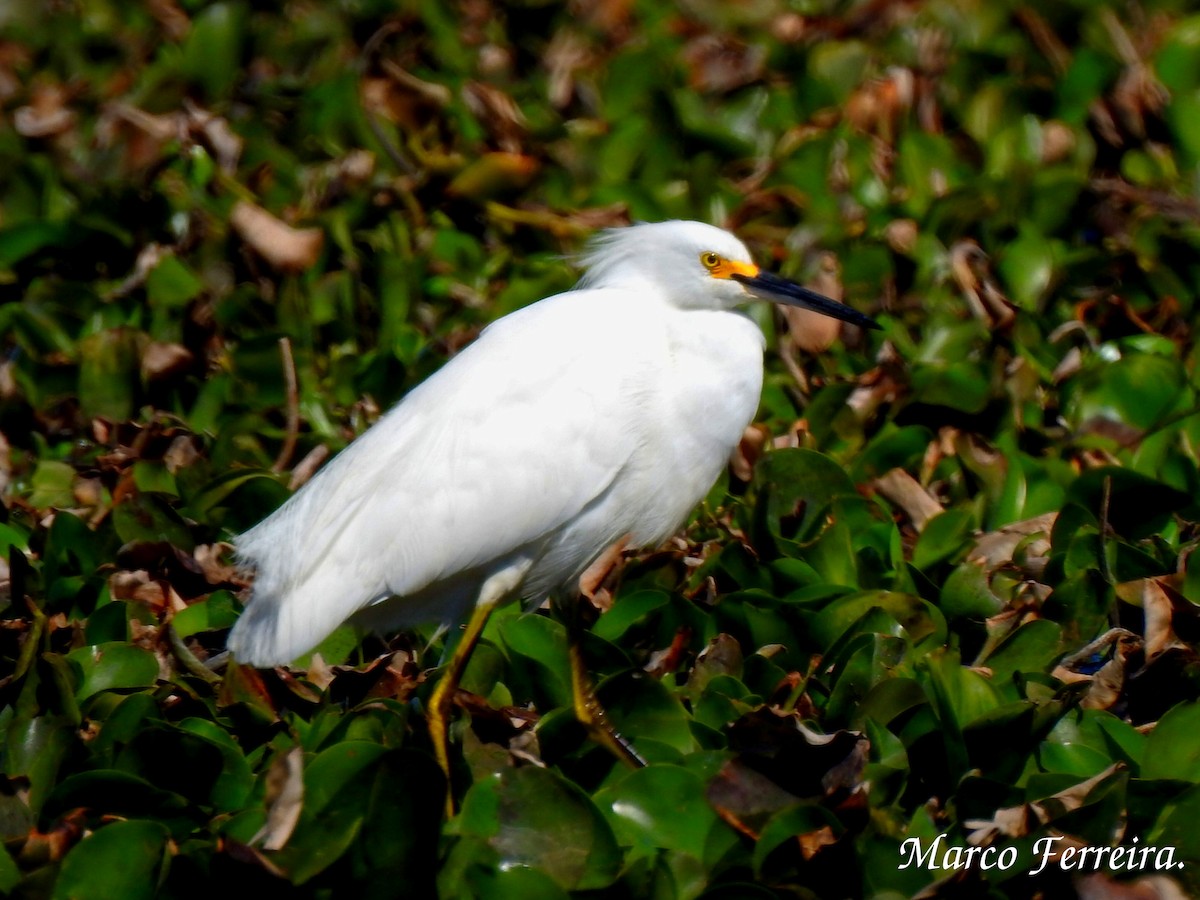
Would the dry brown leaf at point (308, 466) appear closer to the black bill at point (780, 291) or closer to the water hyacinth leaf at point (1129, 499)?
the black bill at point (780, 291)

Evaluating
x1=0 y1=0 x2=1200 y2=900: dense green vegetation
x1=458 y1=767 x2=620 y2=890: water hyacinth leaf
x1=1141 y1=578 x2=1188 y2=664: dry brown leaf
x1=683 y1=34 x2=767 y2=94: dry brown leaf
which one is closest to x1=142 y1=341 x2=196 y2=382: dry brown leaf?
x1=0 y1=0 x2=1200 y2=900: dense green vegetation

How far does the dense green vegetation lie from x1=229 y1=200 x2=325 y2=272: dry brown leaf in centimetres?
2

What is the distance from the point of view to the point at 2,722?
3.13 meters

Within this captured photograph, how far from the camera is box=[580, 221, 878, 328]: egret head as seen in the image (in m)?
3.56

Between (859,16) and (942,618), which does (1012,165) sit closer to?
(859,16)

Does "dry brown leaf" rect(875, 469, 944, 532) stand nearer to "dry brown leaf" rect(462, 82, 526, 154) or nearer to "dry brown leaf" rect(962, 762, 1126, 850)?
"dry brown leaf" rect(962, 762, 1126, 850)

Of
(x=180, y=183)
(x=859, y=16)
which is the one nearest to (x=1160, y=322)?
(x=859, y=16)

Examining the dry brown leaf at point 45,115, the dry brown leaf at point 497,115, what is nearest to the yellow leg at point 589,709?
the dry brown leaf at point 497,115

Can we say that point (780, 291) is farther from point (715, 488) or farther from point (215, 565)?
point (215, 565)

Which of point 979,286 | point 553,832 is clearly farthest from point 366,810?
point 979,286

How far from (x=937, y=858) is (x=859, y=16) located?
423 centimetres

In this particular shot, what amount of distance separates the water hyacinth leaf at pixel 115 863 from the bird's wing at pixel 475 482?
0.67m

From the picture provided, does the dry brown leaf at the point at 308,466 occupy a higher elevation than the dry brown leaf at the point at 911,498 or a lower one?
higher

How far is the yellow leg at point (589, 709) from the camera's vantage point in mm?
3049
